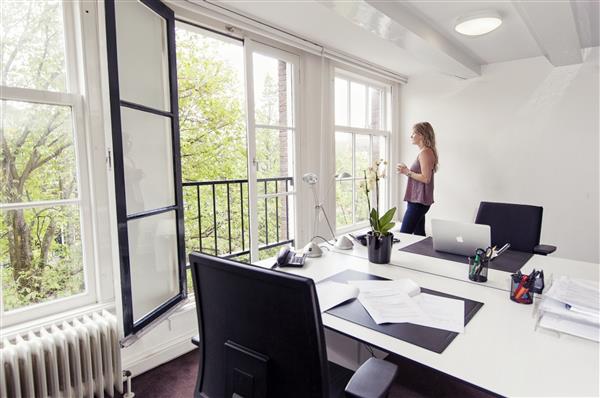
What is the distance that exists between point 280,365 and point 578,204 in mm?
3713

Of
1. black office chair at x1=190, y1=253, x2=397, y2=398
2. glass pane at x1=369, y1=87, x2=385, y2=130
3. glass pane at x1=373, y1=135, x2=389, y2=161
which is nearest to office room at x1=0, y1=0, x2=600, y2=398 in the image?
black office chair at x1=190, y1=253, x2=397, y2=398

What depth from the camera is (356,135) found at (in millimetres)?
3729

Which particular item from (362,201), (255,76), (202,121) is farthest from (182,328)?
(202,121)

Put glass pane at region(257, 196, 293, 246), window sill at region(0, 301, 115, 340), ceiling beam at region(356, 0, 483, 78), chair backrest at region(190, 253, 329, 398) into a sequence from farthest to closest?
glass pane at region(257, 196, 293, 246)
ceiling beam at region(356, 0, 483, 78)
window sill at region(0, 301, 115, 340)
chair backrest at region(190, 253, 329, 398)

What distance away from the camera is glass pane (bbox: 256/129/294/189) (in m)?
2.75

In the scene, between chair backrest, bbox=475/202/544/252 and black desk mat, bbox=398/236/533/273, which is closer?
black desk mat, bbox=398/236/533/273

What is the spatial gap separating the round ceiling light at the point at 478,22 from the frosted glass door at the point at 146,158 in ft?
6.61

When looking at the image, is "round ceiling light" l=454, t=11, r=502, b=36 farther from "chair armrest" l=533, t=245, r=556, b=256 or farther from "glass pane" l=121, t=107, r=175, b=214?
"glass pane" l=121, t=107, r=175, b=214

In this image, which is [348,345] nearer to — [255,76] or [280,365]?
[280,365]

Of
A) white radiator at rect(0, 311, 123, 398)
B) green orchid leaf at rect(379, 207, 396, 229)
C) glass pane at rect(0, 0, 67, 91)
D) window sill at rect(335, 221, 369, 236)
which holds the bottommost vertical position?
white radiator at rect(0, 311, 123, 398)

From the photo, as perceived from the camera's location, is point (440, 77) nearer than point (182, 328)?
No

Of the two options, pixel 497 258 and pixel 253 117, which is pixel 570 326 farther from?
pixel 253 117

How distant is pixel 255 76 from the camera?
Answer: 2.63 metres

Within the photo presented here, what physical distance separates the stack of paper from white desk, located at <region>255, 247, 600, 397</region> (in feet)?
0.22
